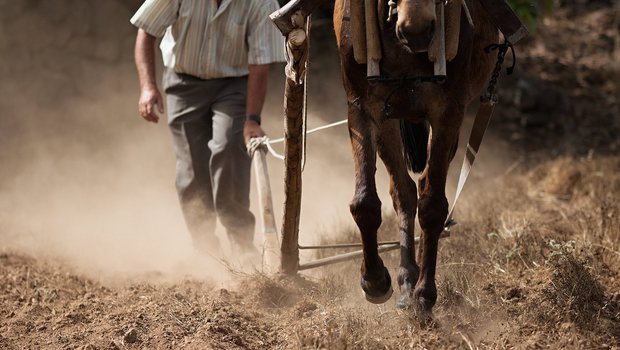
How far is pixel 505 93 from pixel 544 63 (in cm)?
201

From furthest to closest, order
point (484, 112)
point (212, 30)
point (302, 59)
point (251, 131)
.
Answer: point (212, 30)
point (251, 131)
point (484, 112)
point (302, 59)

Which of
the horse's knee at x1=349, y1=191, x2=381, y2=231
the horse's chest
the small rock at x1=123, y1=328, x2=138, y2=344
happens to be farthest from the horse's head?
the small rock at x1=123, y1=328, x2=138, y2=344

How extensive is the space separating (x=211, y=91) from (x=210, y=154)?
17.8 inches

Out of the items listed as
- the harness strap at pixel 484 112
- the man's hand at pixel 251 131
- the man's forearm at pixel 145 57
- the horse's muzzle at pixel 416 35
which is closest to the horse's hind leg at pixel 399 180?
the harness strap at pixel 484 112

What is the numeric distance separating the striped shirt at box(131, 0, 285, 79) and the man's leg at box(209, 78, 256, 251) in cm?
20

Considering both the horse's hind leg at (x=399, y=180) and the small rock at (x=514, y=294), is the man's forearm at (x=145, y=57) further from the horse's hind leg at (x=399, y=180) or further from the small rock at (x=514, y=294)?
the small rock at (x=514, y=294)

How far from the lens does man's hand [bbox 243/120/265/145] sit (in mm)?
5911

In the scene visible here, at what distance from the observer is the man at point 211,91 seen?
600 centimetres

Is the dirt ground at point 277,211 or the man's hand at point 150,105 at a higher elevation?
the man's hand at point 150,105

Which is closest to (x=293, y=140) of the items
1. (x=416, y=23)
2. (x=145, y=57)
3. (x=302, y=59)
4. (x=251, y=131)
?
(x=302, y=59)

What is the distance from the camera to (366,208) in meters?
4.21

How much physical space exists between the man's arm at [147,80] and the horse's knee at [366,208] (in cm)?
214

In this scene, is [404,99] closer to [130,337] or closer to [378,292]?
[378,292]

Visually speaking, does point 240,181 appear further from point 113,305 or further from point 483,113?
point 483,113
